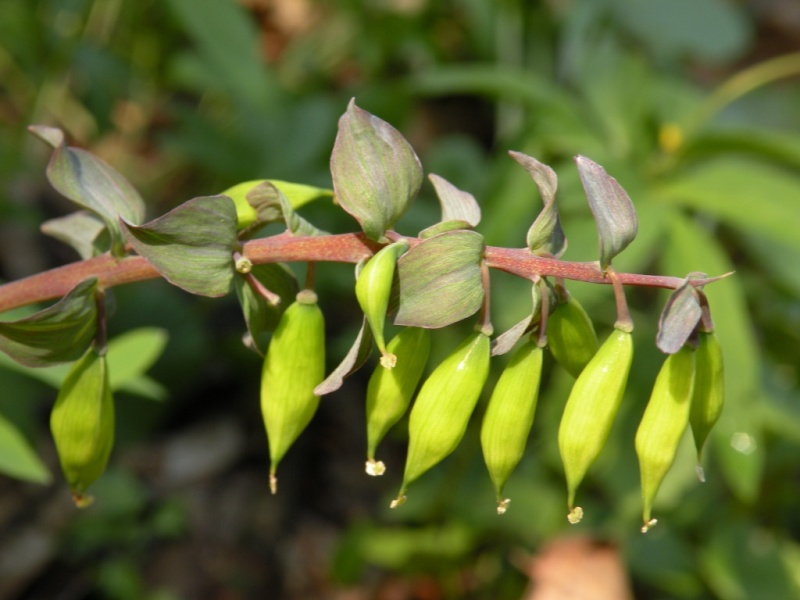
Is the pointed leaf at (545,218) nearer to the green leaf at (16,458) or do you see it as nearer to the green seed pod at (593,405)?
the green seed pod at (593,405)

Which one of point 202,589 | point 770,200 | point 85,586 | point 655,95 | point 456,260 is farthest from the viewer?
point 655,95

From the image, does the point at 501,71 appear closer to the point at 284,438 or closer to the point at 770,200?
the point at 770,200

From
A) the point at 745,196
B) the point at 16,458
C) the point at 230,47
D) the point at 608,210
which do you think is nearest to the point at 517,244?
the point at 745,196

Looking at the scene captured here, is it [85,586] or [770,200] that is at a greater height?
[770,200]

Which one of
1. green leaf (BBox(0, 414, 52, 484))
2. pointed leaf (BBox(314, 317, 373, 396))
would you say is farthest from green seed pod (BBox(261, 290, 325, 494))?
green leaf (BBox(0, 414, 52, 484))

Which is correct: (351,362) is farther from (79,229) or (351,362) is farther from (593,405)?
(79,229)

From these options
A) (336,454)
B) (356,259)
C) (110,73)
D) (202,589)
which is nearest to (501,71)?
(110,73)

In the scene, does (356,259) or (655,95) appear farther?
(655,95)
